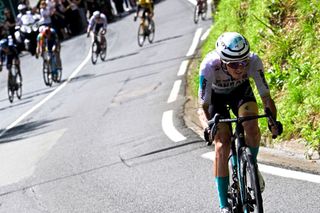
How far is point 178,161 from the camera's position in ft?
33.3

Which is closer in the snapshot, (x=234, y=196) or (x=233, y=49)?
(x=233, y=49)

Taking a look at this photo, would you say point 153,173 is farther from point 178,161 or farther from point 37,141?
point 37,141

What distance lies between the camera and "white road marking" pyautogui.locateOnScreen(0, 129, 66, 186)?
11.9 metres

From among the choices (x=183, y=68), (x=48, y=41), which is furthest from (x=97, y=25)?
(x=183, y=68)

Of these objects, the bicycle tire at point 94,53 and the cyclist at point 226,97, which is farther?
the bicycle tire at point 94,53

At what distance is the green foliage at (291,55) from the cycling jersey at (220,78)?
2.36 m

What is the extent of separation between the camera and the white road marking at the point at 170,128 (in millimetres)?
11622

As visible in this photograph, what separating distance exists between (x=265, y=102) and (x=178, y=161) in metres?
3.85

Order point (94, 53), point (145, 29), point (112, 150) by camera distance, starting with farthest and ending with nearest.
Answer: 1. point (145, 29)
2. point (94, 53)
3. point (112, 150)

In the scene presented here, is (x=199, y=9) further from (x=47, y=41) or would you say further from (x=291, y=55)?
(x=291, y=55)

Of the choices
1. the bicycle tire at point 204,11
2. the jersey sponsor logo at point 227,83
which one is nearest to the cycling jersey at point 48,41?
the bicycle tire at point 204,11

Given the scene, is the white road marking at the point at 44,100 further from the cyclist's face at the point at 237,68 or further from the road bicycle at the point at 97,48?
the cyclist's face at the point at 237,68

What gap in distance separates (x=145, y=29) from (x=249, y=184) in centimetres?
2166

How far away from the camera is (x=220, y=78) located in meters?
6.62
